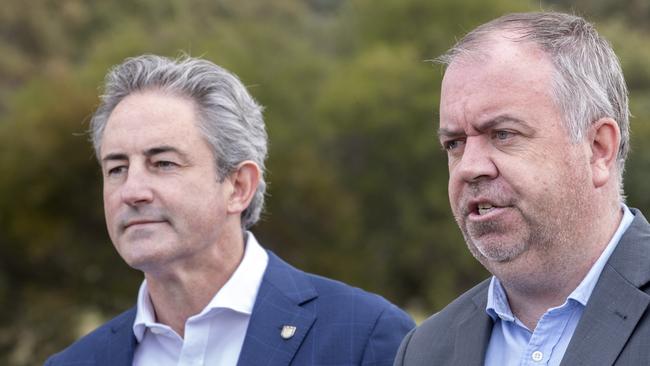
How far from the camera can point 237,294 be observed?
4.16 m

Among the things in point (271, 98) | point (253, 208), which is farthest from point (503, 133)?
point (271, 98)

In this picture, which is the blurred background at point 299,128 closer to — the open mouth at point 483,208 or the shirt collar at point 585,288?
the shirt collar at point 585,288

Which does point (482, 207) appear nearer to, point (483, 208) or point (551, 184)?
point (483, 208)

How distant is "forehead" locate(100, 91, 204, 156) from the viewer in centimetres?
407

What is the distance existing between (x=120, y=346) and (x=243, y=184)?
2.67 ft

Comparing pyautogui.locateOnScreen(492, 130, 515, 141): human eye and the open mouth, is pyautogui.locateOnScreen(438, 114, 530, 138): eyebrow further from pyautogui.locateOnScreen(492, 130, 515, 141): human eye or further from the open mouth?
the open mouth

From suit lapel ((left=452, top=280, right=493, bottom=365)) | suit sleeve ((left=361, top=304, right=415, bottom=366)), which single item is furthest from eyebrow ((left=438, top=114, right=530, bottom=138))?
suit sleeve ((left=361, top=304, right=415, bottom=366))

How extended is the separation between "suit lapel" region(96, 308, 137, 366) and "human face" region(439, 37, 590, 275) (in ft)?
5.87

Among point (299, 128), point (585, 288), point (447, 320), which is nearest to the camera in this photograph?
point (585, 288)

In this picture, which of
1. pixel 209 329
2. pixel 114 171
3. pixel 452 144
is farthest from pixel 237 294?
pixel 452 144

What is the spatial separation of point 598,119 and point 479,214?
419mm

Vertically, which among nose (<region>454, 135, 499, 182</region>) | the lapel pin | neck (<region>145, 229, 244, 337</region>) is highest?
nose (<region>454, 135, 499, 182</region>)

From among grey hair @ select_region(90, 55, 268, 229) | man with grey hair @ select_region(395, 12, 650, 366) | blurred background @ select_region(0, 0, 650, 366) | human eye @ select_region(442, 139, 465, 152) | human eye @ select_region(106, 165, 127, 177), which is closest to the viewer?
man with grey hair @ select_region(395, 12, 650, 366)

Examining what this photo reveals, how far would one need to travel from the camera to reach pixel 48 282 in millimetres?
21344
